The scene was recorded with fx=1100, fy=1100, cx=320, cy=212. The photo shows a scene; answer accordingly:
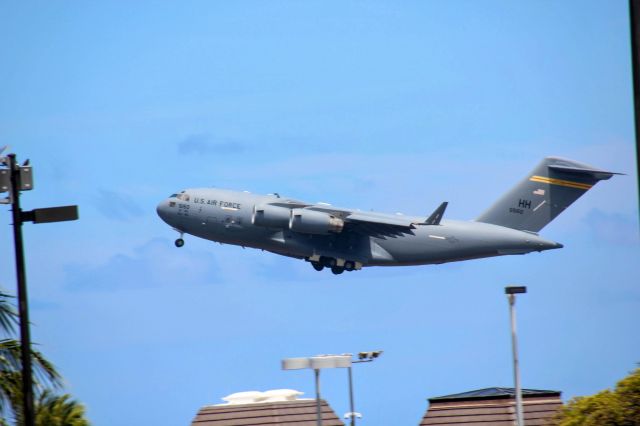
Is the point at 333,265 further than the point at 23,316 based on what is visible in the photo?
Yes

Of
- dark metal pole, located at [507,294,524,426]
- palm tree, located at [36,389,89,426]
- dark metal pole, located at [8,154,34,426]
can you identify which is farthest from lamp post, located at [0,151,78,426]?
dark metal pole, located at [507,294,524,426]

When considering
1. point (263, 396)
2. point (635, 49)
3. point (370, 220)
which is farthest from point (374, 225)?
point (635, 49)

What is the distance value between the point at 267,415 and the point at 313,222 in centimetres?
1923

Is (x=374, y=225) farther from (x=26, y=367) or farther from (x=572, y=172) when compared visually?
(x=26, y=367)

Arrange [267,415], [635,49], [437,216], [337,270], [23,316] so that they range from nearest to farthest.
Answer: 1. [635,49]
2. [23,316]
3. [267,415]
4. [437,216]
5. [337,270]

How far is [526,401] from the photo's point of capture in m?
28.7

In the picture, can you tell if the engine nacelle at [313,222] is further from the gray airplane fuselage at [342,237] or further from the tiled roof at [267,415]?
the tiled roof at [267,415]

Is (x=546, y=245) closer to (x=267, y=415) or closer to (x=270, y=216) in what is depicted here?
(x=270, y=216)

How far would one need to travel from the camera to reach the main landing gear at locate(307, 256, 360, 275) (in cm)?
5094

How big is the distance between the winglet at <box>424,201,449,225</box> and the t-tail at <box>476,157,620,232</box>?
18.8 feet

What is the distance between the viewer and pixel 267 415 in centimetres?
2986

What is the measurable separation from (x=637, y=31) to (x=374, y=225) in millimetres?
36030

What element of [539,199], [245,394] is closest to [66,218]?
[245,394]

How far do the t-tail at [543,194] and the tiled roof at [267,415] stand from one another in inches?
934
